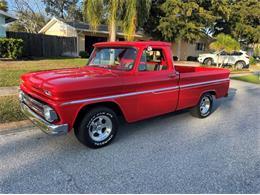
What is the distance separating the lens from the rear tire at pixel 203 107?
5.66m

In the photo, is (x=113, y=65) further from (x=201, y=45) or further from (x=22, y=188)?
(x=201, y=45)

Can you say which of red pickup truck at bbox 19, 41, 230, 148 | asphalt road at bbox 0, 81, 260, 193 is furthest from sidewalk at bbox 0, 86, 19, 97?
red pickup truck at bbox 19, 41, 230, 148

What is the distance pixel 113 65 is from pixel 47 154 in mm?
2109

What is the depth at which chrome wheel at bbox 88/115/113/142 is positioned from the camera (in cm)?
383

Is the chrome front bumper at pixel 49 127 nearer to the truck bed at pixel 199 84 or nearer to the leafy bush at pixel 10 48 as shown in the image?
the truck bed at pixel 199 84

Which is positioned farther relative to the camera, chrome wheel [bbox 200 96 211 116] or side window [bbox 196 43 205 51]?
side window [bbox 196 43 205 51]

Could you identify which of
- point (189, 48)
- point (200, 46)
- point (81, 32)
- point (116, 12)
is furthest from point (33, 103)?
point (200, 46)

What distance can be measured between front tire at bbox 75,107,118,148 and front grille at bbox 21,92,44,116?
2.23 feet

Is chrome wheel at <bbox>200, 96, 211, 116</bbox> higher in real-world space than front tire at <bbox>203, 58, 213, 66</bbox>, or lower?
lower

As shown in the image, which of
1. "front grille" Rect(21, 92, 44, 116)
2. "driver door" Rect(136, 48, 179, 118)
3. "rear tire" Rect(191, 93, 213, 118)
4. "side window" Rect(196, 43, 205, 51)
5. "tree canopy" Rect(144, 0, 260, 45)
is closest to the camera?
"front grille" Rect(21, 92, 44, 116)

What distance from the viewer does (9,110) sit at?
5.31 meters

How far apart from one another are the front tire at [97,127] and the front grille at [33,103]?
2.23ft

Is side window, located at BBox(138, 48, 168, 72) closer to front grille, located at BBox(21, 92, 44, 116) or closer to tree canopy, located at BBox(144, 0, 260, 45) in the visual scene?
front grille, located at BBox(21, 92, 44, 116)

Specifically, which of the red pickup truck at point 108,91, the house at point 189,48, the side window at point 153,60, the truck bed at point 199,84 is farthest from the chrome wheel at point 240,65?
the side window at point 153,60
